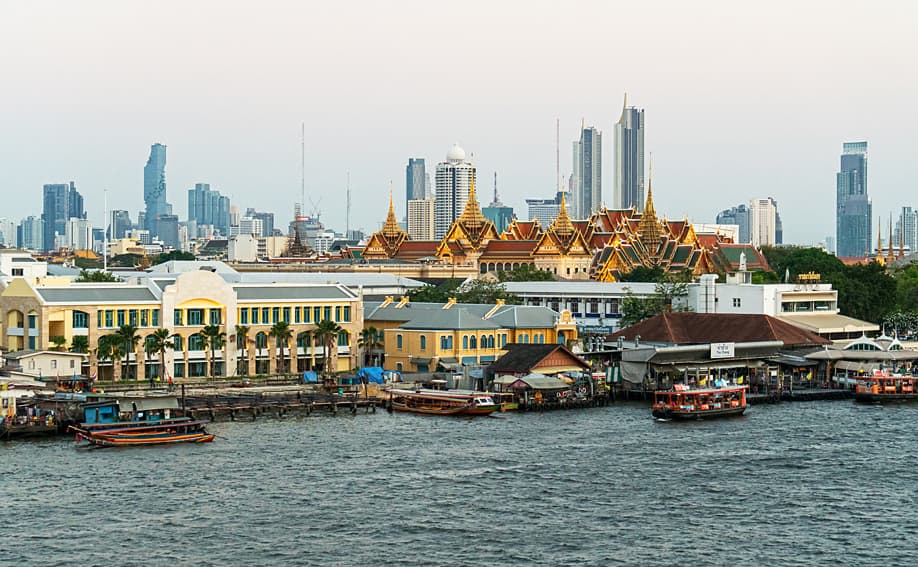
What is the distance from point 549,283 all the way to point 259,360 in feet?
108

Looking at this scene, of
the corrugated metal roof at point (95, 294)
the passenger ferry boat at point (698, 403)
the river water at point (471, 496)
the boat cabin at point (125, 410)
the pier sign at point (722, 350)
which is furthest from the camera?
the pier sign at point (722, 350)

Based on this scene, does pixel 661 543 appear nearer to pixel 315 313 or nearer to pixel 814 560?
pixel 814 560

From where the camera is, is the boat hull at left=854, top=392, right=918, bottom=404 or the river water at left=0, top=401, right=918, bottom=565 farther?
the boat hull at left=854, top=392, right=918, bottom=404

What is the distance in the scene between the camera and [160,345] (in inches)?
2685

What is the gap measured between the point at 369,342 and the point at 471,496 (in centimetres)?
3278

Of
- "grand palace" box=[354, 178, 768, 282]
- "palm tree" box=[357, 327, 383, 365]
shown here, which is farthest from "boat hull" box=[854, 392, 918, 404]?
"grand palace" box=[354, 178, 768, 282]

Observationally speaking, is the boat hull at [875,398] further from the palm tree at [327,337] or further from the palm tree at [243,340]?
the palm tree at [243,340]

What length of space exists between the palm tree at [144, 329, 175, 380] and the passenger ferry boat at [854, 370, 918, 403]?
102ft

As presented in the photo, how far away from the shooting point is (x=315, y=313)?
248 feet

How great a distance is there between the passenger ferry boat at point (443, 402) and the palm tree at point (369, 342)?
37.6ft

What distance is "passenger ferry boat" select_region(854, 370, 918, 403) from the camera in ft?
232

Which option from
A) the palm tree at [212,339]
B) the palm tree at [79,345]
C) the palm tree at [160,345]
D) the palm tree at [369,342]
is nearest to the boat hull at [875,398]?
the palm tree at [369,342]

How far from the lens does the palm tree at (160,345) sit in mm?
68250

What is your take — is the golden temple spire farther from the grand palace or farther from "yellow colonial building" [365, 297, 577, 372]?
"yellow colonial building" [365, 297, 577, 372]
